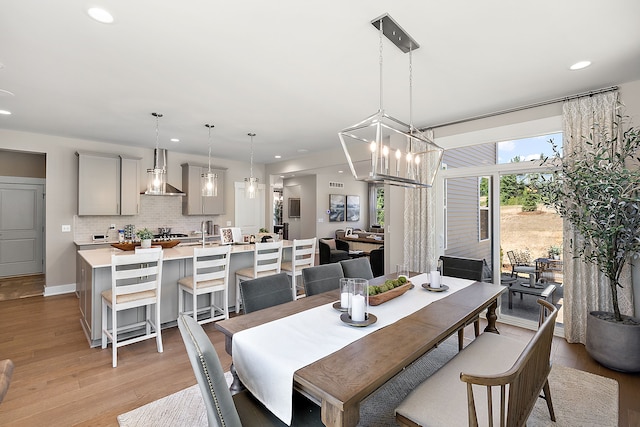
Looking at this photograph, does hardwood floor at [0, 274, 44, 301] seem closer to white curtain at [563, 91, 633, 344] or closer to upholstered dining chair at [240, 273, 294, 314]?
upholstered dining chair at [240, 273, 294, 314]

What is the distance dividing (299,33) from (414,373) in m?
2.97

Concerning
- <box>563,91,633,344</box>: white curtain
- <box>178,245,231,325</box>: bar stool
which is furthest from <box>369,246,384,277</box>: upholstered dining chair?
<box>178,245,231,325</box>: bar stool

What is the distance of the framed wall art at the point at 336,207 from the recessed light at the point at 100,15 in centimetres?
792

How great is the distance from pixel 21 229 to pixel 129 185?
9.02 feet

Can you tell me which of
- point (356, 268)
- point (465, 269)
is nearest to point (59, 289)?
point (356, 268)

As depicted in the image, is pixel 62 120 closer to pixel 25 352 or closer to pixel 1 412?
pixel 25 352

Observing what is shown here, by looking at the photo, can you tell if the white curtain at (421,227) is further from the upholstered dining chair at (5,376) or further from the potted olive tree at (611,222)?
the upholstered dining chair at (5,376)

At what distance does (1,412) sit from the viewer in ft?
7.00

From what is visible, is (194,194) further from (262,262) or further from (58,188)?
(262,262)

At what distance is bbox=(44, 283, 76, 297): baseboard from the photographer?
16.6 ft

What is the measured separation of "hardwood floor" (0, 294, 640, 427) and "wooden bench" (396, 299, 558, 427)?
1267 mm

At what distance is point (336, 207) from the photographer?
9930 millimetres

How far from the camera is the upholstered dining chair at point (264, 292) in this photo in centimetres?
216

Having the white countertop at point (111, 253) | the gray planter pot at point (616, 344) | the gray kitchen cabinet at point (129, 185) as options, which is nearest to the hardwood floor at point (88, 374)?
the gray planter pot at point (616, 344)
